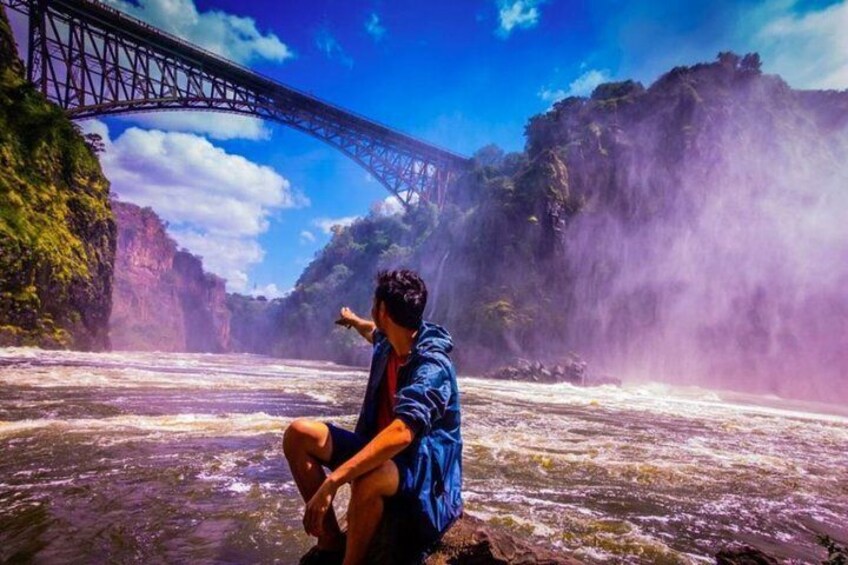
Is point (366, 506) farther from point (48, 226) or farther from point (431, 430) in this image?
point (48, 226)

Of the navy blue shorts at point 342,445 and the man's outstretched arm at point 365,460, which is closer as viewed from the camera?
the man's outstretched arm at point 365,460

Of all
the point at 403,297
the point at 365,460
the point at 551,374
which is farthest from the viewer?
the point at 551,374

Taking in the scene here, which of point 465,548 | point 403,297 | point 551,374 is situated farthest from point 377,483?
point 551,374

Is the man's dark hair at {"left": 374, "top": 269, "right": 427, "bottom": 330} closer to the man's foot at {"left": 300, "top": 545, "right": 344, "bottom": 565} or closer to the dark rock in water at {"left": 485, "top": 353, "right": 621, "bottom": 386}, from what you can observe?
the man's foot at {"left": 300, "top": 545, "right": 344, "bottom": 565}

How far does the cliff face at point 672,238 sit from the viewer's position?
3709 centimetres

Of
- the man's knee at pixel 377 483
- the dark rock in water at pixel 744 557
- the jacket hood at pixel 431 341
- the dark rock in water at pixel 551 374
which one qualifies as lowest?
the dark rock in water at pixel 551 374

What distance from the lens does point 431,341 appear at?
192 cm

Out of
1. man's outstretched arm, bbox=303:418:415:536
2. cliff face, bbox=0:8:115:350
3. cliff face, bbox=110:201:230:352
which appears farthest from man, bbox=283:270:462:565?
cliff face, bbox=110:201:230:352

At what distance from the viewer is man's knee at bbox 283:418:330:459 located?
2.02 metres

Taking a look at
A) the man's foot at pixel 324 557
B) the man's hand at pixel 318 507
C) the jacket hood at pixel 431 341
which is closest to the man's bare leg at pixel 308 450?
the man's foot at pixel 324 557

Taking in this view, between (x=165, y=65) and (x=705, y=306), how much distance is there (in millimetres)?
44838

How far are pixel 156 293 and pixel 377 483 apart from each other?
3266 inches

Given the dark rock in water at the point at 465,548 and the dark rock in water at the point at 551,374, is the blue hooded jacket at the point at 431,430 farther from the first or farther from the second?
the dark rock in water at the point at 551,374

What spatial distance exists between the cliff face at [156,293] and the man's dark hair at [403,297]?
73369mm
